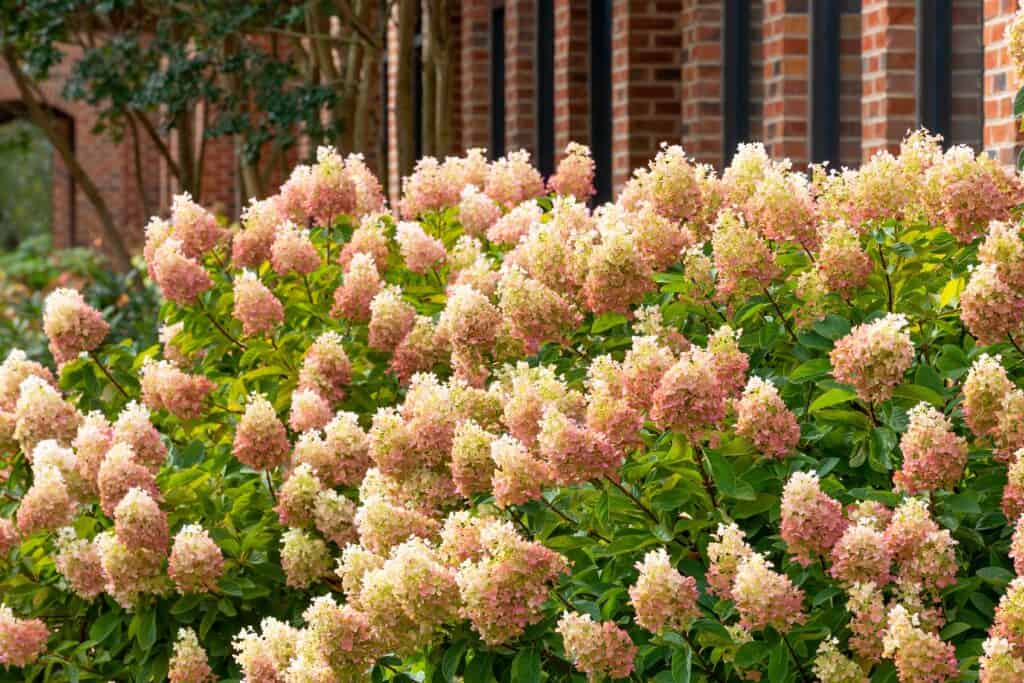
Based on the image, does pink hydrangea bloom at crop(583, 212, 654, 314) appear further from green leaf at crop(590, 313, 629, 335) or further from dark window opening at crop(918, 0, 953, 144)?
dark window opening at crop(918, 0, 953, 144)

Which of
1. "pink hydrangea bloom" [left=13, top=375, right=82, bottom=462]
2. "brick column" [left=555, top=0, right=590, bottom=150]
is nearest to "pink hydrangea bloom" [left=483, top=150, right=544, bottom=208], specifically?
"pink hydrangea bloom" [left=13, top=375, right=82, bottom=462]

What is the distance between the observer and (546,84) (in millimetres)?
13133

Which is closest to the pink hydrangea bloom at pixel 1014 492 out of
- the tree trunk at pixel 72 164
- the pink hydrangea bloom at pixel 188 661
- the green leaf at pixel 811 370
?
the green leaf at pixel 811 370

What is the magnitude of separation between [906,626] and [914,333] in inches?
36.6

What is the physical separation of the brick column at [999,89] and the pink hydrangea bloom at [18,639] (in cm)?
383

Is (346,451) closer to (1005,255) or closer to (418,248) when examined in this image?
(418,248)

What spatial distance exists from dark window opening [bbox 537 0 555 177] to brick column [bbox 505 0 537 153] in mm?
38

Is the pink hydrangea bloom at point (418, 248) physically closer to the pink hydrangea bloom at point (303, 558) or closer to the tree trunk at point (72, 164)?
the pink hydrangea bloom at point (303, 558)

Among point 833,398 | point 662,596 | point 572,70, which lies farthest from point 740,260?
point 572,70

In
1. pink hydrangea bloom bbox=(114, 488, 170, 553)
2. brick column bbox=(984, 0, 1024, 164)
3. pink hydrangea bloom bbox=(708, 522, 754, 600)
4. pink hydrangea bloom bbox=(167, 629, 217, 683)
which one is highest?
brick column bbox=(984, 0, 1024, 164)

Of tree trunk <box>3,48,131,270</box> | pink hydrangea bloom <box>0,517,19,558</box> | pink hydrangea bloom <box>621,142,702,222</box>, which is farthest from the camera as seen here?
tree trunk <box>3,48,131,270</box>

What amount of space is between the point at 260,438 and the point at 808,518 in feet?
6.44

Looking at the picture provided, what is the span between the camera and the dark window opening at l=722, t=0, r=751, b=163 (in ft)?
32.6

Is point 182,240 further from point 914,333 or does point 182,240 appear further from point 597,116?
point 597,116
